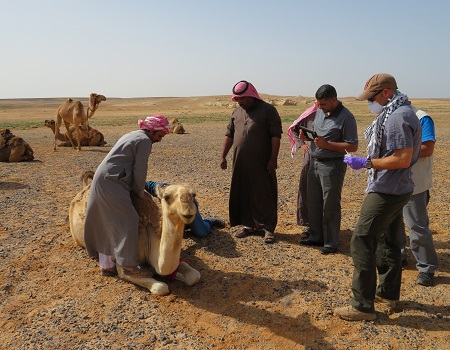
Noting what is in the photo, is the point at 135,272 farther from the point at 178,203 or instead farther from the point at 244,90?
the point at 244,90

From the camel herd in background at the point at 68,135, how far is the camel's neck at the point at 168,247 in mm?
10614

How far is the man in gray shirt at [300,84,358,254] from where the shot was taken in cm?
505

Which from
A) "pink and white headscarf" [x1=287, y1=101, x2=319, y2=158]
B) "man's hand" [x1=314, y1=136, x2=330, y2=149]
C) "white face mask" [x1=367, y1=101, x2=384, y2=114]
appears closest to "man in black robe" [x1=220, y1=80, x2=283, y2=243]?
"pink and white headscarf" [x1=287, y1=101, x2=319, y2=158]

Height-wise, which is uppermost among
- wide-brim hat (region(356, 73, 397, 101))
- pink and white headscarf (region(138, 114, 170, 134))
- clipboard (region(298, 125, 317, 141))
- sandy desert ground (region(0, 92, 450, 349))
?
wide-brim hat (region(356, 73, 397, 101))

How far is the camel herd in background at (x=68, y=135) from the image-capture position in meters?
13.3

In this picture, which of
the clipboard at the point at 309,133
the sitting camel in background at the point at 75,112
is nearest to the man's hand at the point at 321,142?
the clipboard at the point at 309,133

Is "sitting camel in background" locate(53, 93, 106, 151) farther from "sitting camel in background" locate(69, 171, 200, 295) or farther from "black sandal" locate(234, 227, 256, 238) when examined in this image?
"black sandal" locate(234, 227, 256, 238)

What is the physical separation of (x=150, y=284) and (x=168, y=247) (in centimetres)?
56

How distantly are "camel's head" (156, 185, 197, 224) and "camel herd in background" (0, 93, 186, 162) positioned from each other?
10.8 metres

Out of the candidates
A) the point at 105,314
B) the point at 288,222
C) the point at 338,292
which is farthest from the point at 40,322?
the point at 288,222

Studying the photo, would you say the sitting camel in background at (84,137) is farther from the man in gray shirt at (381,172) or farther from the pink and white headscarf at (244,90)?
the man in gray shirt at (381,172)

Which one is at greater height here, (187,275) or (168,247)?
(168,247)

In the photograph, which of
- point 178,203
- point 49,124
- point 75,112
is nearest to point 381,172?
point 178,203

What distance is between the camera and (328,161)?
5293 millimetres
